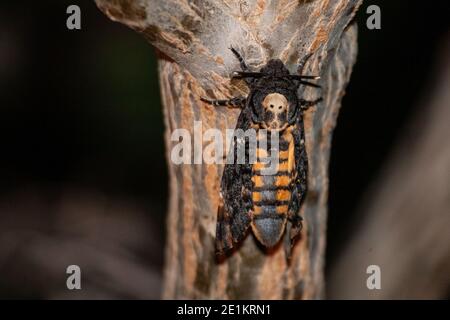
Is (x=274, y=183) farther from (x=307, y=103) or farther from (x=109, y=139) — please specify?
(x=109, y=139)

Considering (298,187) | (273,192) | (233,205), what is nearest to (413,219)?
(298,187)

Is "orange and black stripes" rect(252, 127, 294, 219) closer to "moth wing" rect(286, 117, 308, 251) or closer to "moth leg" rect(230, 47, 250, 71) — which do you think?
"moth wing" rect(286, 117, 308, 251)

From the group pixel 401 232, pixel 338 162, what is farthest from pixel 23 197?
pixel 401 232

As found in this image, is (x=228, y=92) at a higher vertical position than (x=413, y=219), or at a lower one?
higher

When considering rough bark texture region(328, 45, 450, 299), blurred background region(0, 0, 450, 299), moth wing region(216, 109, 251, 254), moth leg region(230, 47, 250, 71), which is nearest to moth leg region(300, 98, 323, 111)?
moth wing region(216, 109, 251, 254)

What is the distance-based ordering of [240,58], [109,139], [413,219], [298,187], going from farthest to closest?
[109,139] → [413,219] → [298,187] → [240,58]
